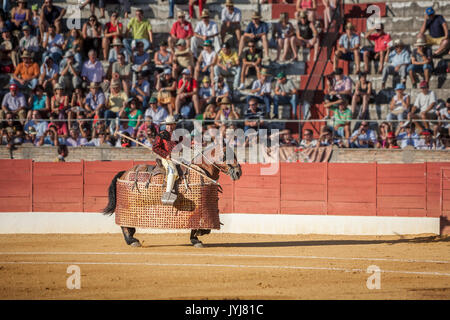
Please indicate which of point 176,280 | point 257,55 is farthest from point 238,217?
point 176,280

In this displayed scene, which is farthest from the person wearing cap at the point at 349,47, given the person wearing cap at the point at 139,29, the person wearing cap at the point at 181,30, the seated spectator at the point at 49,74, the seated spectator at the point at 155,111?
the seated spectator at the point at 49,74

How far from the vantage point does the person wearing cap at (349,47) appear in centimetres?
1712

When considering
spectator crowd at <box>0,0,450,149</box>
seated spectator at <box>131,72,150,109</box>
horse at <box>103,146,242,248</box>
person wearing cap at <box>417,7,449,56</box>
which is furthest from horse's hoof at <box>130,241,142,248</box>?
person wearing cap at <box>417,7,449,56</box>

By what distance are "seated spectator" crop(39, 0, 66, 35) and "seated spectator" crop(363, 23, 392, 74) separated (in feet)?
23.5

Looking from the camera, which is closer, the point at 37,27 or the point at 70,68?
the point at 70,68

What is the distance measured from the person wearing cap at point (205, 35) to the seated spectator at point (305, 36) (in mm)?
1735

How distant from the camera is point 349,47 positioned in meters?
17.4

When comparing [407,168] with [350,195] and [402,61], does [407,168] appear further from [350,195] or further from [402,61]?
[402,61]

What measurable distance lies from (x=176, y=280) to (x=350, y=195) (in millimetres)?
6716

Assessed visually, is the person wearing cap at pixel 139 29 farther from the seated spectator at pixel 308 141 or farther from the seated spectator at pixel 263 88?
the seated spectator at pixel 308 141

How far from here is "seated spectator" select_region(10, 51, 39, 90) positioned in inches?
699

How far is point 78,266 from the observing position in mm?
10180

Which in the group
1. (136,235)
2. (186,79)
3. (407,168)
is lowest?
(136,235)

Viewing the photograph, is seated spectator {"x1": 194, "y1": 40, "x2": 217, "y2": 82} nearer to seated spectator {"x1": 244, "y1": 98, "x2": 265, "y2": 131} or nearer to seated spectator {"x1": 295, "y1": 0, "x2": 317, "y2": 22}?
seated spectator {"x1": 244, "y1": 98, "x2": 265, "y2": 131}
